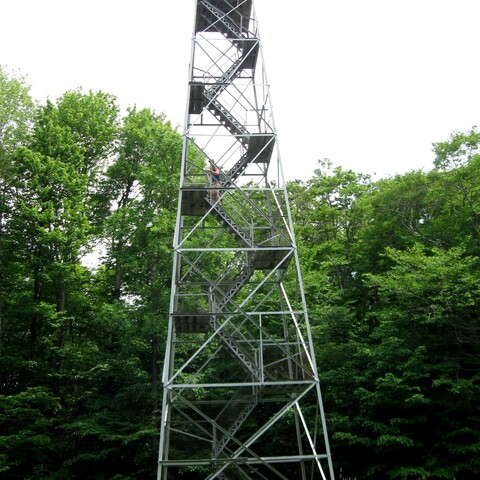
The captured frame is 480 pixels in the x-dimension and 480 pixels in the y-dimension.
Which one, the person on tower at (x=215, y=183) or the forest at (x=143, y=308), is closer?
the person on tower at (x=215, y=183)

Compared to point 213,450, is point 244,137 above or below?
above

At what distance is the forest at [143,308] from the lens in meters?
19.8

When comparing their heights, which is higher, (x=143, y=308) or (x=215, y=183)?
(x=215, y=183)

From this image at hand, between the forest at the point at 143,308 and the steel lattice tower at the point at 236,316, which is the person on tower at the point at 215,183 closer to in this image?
the steel lattice tower at the point at 236,316

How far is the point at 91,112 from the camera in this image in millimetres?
28141

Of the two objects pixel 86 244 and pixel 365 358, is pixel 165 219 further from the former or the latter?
pixel 365 358

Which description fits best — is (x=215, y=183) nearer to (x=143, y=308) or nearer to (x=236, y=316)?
(x=236, y=316)

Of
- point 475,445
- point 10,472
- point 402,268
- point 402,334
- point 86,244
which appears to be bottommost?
point 10,472

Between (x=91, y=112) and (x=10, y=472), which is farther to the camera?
(x=91, y=112)

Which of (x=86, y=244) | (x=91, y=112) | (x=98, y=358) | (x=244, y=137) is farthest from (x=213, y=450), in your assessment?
(x=91, y=112)

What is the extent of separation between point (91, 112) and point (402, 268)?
1741cm

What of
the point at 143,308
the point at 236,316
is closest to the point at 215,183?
the point at 236,316

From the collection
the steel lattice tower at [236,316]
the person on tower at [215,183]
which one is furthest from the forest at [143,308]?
the person on tower at [215,183]

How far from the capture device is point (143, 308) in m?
22.8
